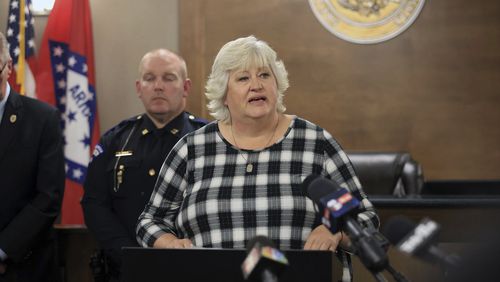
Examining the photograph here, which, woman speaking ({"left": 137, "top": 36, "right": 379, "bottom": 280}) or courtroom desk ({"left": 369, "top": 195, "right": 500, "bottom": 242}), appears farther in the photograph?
courtroom desk ({"left": 369, "top": 195, "right": 500, "bottom": 242})

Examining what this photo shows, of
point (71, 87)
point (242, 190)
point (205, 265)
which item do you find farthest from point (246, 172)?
point (71, 87)

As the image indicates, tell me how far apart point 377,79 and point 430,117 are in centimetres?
52

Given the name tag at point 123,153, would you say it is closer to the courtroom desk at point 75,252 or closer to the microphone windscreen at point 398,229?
the courtroom desk at point 75,252

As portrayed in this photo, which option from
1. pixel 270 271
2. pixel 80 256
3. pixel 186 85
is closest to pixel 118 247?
pixel 80 256

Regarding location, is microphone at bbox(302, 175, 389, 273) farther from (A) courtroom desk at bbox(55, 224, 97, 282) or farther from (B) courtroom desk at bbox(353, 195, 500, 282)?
(A) courtroom desk at bbox(55, 224, 97, 282)

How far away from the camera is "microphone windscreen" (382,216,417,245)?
4.48ft

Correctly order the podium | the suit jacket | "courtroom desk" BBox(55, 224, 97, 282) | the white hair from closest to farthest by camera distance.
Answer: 1. the podium
2. the white hair
3. the suit jacket
4. "courtroom desk" BBox(55, 224, 97, 282)

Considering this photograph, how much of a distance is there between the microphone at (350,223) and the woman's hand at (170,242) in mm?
791

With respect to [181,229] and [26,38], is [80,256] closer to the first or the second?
[181,229]

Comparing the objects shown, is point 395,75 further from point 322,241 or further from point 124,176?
point 322,241

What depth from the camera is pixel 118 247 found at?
10.6 ft

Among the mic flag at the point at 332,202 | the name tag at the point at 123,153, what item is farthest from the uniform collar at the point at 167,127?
the mic flag at the point at 332,202

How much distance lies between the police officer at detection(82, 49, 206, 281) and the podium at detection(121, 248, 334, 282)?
1374 millimetres

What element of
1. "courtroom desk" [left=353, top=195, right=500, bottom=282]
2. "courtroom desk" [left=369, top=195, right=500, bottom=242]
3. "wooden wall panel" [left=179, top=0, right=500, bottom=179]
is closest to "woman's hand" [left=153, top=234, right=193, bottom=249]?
"courtroom desk" [left=353, top=195, right=500, bottom=282]
